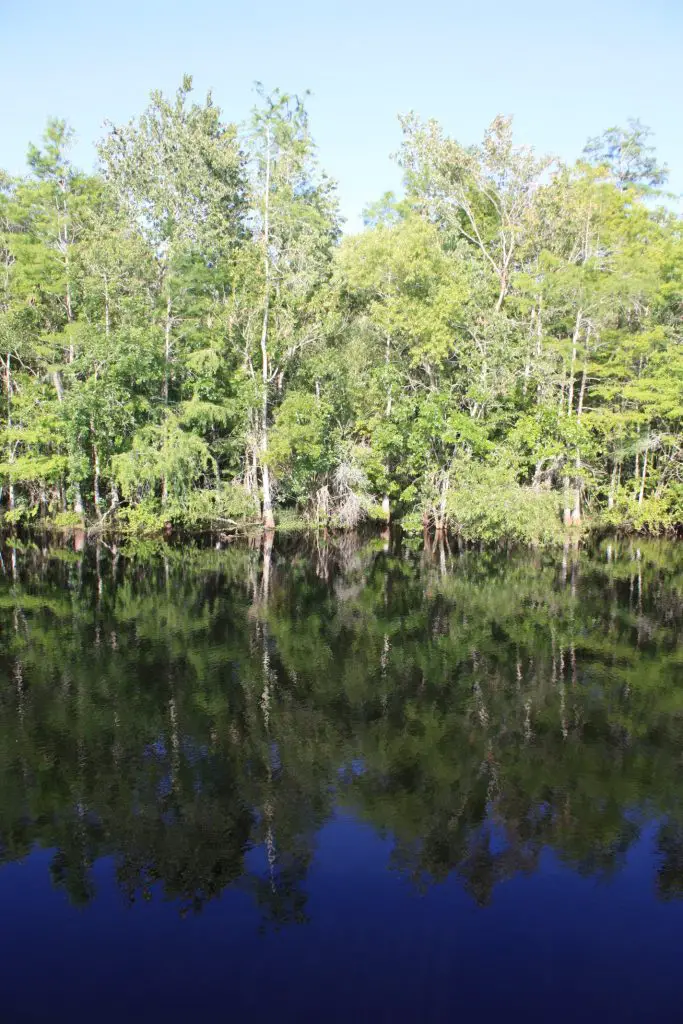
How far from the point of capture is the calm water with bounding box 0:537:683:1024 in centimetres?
916

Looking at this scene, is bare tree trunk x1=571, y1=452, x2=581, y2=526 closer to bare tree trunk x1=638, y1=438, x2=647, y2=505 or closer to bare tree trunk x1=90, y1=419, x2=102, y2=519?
bare tree trunk x1=638, y1=438, x2=647, y2=505

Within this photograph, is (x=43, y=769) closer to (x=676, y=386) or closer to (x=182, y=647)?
(x=182, y=647)

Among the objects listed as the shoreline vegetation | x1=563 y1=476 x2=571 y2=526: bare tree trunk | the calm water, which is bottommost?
the calm water

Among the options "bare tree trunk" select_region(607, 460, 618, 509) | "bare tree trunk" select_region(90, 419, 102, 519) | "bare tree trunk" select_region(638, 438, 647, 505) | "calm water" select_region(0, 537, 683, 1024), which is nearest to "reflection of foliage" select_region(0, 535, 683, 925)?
"calm water" select_region(0, 537, 683, 1024)

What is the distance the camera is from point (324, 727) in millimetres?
15312

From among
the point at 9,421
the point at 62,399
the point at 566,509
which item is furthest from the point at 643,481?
the point at 9,421

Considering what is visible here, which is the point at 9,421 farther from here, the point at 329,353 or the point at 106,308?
the point at 329,353

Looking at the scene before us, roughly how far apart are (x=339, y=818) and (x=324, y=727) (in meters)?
3.07

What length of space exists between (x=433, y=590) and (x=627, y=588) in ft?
23.4

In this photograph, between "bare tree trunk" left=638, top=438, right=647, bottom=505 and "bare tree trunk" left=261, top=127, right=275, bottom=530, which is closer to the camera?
"bare tree trunk" left=261, top=127, right=275, bottom=530

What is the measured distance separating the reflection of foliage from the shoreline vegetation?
9949 mm

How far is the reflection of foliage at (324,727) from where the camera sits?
37.7 feet

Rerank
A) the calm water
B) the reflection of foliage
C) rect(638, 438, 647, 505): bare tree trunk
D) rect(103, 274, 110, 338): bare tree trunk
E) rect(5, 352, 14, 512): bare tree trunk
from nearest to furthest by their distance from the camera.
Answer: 1. the calm water
2. the reflection of foliage
3. rect(103, 274, 110, 338): bare tree trunk
4. rect(5, 352, 14, 512): bare tree trunk
5. rect(638, 438, 647, 505): bare tree trunk

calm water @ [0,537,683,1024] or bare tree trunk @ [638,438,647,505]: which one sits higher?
bare tree trunk @ [638,438,647,505]
